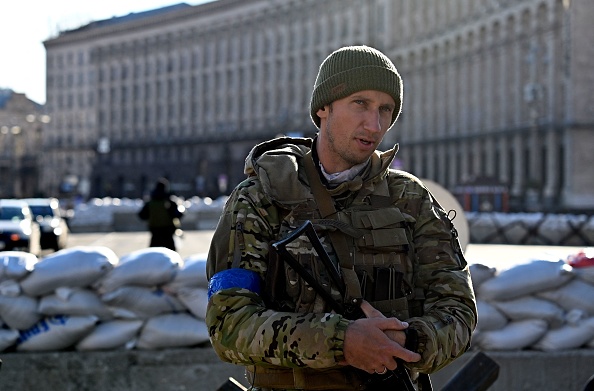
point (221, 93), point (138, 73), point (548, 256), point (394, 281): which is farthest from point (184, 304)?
point (138, 73)

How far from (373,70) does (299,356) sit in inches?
30.4

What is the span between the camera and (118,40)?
103 m

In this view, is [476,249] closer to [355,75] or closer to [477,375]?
[477,375]

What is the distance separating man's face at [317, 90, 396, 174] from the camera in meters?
2.50

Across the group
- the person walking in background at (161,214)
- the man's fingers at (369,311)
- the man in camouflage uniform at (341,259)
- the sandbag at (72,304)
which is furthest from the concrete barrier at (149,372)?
the person walking in background at (161,214)

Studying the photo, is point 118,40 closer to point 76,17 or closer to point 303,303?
point 76,17

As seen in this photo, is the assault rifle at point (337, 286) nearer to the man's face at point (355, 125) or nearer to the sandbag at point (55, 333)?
the man's face at point (355, 125)

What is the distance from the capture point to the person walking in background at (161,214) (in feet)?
41.5

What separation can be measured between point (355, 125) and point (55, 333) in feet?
12.3

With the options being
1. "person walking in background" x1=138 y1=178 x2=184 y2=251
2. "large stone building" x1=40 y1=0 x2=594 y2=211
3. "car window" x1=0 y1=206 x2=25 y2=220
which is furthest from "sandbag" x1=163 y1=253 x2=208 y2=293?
"large stone building" x1=40 y1=0 x2=594 y2=211

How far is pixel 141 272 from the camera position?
5.98 m

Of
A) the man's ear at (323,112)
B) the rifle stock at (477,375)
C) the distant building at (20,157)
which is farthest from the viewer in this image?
the distant building at (20,157)

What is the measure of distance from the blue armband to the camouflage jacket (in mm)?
16

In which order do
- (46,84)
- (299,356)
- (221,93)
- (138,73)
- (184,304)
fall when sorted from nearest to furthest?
(299,356)
(184,304)
(221,93)
(138,73)
(46,84)
